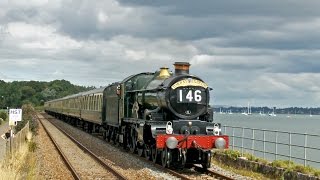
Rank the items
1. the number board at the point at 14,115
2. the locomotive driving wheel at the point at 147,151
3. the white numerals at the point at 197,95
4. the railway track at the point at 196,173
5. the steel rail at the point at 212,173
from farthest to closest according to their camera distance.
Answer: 1. the number board at the point at 14,115
2. the locomotive driving wheel at the point at 147,151
3. the white numerals at the point at 197,95
4. the railway track at the point at 196,173
5. the steel rail at the point at 212,173

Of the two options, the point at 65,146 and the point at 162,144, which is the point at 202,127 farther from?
the point at 65,146

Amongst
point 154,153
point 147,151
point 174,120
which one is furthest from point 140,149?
point 174,120

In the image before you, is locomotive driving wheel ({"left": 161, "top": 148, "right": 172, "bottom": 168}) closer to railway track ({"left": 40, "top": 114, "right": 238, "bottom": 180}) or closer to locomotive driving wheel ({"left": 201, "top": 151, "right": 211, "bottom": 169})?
railway track ({"left": 40, "top": 114, "right": 238, "bottom": 180})

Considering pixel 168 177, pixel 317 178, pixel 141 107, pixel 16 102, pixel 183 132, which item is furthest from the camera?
pixel 16 102

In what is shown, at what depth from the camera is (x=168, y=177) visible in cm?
1614

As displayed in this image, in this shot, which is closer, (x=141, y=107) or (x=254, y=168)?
(x=254, y=168)

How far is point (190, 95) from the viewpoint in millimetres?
18250

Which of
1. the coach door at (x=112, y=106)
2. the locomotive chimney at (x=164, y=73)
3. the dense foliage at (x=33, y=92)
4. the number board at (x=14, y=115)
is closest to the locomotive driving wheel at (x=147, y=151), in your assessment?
the locomotive chimney at (x=164, y=73)

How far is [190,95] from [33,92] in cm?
15681

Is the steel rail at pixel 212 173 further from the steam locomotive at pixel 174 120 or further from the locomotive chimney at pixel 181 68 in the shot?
the locomotive chimney at pixel 181 68

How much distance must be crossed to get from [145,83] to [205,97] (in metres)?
4.21

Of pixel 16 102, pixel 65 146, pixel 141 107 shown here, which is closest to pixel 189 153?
pixel 141 107

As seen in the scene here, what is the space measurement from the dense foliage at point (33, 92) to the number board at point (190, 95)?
384ft

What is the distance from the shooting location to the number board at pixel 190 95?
59.2 ft
